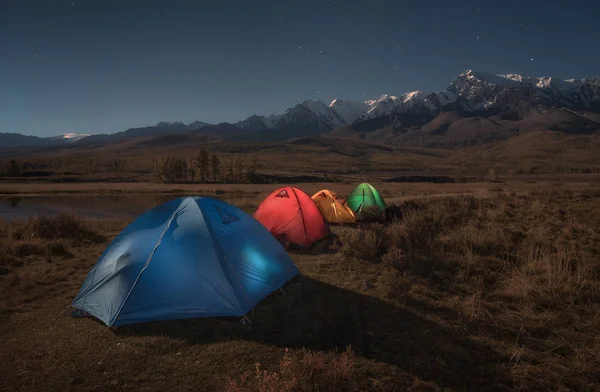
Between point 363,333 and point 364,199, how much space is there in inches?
503

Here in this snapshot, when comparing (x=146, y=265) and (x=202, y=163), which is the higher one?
(x=202, y=163)

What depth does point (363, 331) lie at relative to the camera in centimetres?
598

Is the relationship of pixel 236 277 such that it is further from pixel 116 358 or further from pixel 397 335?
pixel 397 335

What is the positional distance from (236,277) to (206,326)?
1.09 meters

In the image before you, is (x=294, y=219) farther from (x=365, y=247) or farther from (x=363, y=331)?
(x=363, y=331)

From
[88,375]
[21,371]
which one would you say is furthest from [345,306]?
[21,371]

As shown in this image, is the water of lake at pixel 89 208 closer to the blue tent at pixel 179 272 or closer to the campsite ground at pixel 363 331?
the campsite ground at pixel 363 331

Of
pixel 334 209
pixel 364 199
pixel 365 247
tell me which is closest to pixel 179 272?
pixel 365 247

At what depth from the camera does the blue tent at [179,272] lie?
6477 mm

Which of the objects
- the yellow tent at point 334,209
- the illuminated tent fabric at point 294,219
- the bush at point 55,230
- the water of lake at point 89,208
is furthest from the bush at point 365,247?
the water of lake at point 89,208

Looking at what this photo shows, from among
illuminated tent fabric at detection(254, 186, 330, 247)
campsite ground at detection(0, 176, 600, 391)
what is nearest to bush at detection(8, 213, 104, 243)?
campsite ground at detection(0, 176, 600, 391)

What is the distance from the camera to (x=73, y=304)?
6.92 m

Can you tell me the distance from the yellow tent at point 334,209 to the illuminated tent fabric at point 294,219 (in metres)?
4.16

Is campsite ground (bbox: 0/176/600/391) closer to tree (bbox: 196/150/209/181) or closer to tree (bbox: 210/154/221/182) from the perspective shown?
tree (bbox: 196/150/209/181)
